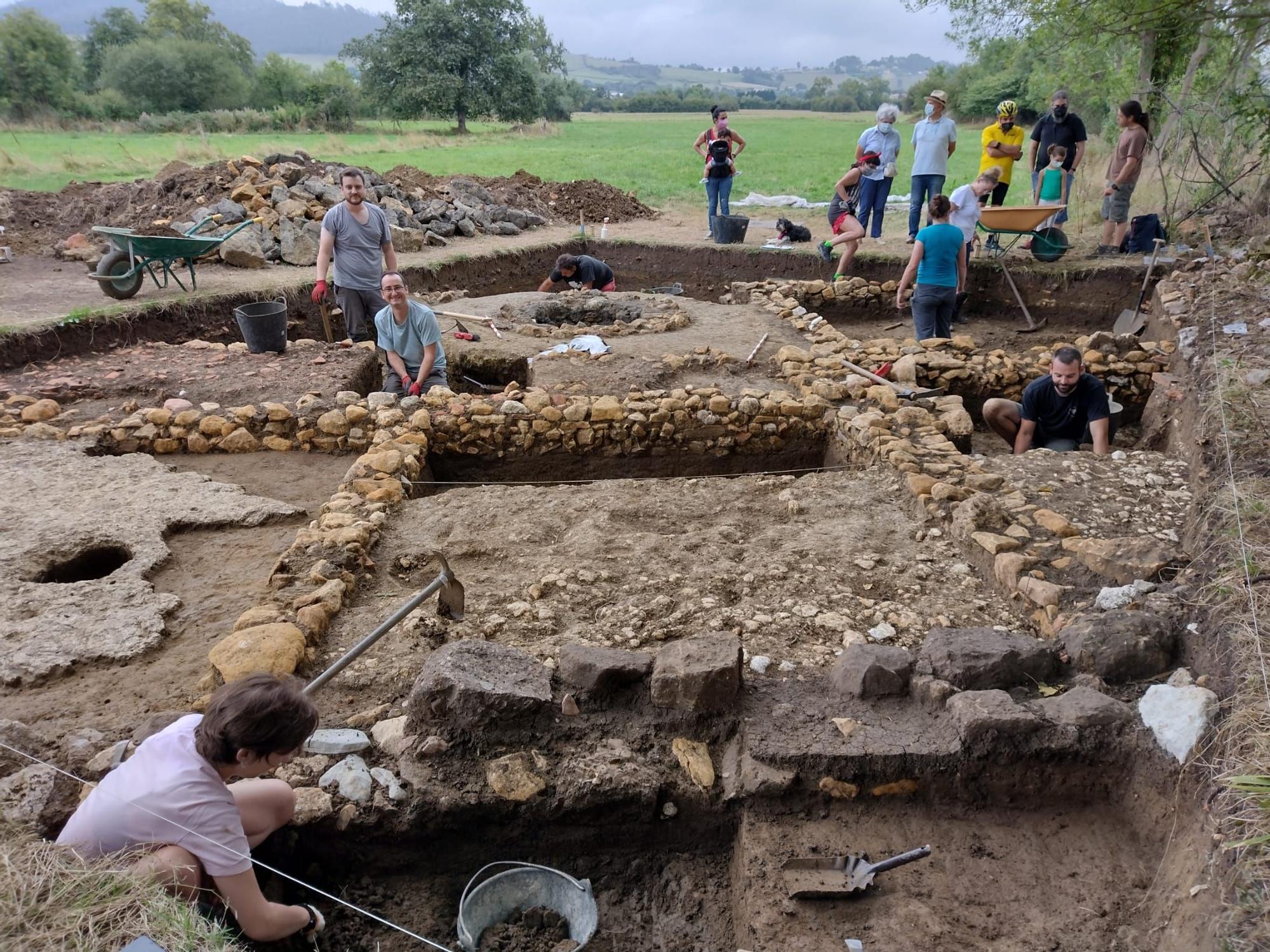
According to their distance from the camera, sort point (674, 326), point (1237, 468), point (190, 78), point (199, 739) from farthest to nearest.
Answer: point (190, 78)
point (674, 326)
point (1237, 468)
point (199, 739)

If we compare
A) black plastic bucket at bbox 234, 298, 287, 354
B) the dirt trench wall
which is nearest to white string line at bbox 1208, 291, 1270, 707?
the dirt trench wall

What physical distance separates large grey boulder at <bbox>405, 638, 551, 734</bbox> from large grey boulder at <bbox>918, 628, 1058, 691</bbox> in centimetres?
146

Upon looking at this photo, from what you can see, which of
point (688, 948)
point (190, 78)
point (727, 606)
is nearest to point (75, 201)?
point (727, 606)

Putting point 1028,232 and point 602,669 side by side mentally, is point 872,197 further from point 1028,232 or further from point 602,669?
point 602,669

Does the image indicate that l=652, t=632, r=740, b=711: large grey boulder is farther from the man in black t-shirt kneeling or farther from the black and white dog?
the black and white dog

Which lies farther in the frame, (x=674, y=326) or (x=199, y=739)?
(x=674, y=326)

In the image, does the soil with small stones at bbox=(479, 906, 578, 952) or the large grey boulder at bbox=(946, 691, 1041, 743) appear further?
the large grey boulder at bbox=(946, 691, 1041, 743)

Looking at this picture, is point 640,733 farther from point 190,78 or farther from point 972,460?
point 190,78

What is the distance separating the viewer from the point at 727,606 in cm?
349

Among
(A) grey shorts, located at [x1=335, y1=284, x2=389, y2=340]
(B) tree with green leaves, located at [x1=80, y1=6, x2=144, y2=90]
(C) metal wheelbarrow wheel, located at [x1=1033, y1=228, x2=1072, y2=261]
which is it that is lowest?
(A) grey shorts, located at [x1=335, y1=284, x2=389, y2=340]

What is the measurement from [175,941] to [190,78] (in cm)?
5144

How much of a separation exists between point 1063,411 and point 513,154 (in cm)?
2318

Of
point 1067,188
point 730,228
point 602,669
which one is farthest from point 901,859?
point 730,228

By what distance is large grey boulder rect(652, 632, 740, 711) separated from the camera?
275 centimetres
